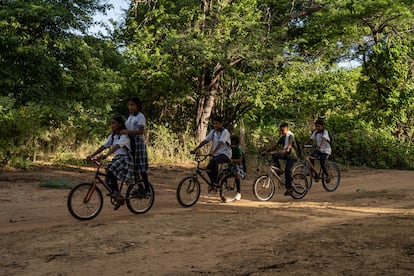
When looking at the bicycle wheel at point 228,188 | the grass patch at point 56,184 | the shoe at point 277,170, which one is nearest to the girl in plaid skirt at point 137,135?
the bicycle wheel at point 228,188

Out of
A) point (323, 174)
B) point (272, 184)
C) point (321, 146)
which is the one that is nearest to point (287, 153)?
point (272, 184)

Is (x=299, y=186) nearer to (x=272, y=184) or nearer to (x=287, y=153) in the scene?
(x=272, y=184)

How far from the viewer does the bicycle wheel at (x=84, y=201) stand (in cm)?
801

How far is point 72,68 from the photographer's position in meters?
17.8

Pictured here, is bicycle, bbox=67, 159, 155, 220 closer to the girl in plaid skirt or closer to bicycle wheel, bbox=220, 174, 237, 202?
the girl in plaid skirt

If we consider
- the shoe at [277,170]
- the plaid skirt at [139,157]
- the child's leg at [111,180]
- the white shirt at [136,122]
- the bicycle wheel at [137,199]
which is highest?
the white shirt at [136,122]

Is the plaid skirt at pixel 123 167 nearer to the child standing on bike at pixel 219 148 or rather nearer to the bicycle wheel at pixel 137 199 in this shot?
the bicycle wheel at pixel 137 199

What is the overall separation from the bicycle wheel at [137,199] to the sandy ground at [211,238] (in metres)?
0.20

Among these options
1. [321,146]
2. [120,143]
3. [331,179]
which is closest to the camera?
[120,143]

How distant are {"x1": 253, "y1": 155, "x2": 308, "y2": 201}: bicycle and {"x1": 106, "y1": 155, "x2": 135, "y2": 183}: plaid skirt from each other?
12.1ft

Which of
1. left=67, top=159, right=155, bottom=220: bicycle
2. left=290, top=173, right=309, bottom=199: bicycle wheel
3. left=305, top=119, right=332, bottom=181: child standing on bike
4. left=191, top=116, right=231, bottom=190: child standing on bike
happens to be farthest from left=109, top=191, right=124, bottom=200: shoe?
left=305, top=119, right=332, bottom=181: child standing on bike

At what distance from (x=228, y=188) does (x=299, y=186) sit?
2.09m

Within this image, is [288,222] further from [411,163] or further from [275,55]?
[411,163]

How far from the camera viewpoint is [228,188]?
10.8 m
